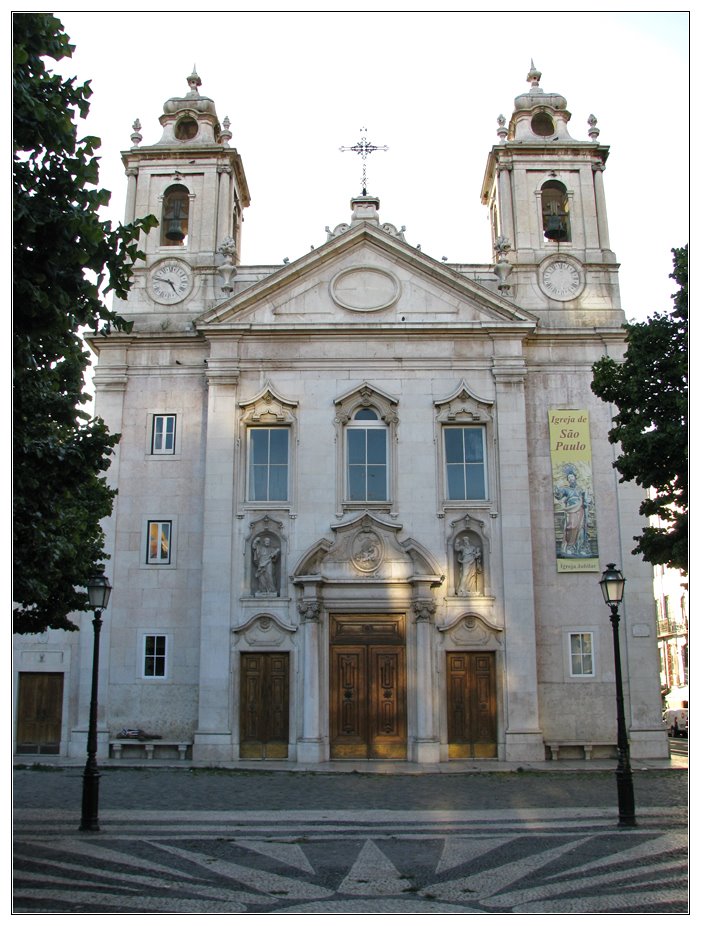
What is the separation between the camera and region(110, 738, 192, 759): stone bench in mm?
25219

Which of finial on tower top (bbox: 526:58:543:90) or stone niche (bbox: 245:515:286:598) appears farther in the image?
finial on tower top (bbox: 526:58:543:90)

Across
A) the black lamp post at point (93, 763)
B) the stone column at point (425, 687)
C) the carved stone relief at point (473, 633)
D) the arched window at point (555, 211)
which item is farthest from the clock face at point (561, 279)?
the black lamp post at point (93, 763)

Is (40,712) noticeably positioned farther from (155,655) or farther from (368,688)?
(368,688)

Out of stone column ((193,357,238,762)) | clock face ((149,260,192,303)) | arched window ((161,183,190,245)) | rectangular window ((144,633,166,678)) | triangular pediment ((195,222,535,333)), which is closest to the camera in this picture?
stone column ((193,357,238,762))

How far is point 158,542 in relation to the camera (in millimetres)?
26891

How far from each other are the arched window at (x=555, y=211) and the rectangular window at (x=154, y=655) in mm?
17463

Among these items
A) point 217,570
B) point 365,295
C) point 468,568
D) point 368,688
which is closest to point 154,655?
point 217,570

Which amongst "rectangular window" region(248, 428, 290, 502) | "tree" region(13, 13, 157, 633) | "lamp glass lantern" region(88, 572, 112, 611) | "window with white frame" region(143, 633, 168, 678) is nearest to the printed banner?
"rectangular window" region(248, 428, 290, 502)

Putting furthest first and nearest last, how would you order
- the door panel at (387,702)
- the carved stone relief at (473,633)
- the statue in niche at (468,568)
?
1. the statue in niche at (468,568)
2. the carved stone relief at (473,633)
3. the door panel at (387,702)

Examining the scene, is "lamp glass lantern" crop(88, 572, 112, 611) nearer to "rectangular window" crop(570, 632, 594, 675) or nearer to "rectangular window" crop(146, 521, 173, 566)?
"rectangular window" crop(146, 521, 173, 566)

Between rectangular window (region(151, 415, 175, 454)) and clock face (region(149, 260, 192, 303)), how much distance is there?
153 inches

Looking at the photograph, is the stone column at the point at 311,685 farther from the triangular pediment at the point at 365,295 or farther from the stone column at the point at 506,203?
the stone column at the point at 506,203

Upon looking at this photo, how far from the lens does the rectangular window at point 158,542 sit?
2678 cm

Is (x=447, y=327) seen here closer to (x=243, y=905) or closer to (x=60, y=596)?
(x=60, y=596)
